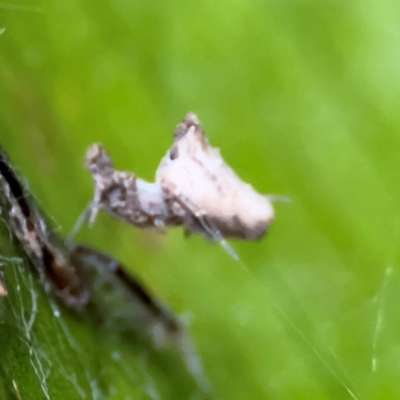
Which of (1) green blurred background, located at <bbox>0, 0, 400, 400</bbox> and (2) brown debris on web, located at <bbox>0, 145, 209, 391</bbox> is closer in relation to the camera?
(1) green blurred background, located at <bbox>0, 0, 400, 400</bbox>

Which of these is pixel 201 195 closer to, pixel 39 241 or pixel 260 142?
pixel 260 142

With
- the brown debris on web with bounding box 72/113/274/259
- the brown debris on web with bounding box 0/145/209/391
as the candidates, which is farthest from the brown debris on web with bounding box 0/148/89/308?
the brown debris on web with bounding box 72/113/274/259

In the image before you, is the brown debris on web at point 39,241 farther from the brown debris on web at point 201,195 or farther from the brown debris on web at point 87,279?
→ the brown debris on web at point 201,195

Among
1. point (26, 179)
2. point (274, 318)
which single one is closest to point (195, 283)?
point (274, 318)

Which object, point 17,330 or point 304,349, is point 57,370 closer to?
point 17,330

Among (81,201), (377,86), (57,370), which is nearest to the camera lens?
(377,86)

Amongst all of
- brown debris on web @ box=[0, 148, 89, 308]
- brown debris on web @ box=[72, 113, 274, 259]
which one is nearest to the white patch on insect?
brown debris on web @ box=[72, 113, 274, 259]

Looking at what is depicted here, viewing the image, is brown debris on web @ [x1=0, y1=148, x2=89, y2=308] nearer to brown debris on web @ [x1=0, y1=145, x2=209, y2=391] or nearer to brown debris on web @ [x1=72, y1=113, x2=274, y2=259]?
brown debris on web @ [x1=0, y1=145, x2=209, y2=391]

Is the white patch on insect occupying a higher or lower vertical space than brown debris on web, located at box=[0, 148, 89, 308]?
lower
